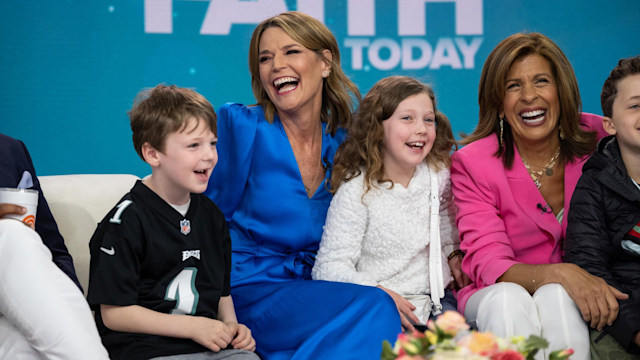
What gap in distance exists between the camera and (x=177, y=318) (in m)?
1.84

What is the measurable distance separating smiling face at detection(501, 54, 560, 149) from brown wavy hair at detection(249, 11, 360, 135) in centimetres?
60

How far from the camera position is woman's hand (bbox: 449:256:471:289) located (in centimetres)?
240

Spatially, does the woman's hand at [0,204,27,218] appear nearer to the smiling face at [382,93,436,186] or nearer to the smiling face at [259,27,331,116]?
the smiling face at [259,27,331,116]

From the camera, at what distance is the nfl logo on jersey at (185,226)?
1969 millimetres

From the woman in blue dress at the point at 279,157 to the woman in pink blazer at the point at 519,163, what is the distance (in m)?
0.54

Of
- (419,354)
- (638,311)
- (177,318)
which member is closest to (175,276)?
(177,318)

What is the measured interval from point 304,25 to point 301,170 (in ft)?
1.81

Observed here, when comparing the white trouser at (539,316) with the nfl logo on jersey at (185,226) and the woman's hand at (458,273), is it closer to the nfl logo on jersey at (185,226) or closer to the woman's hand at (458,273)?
the woman's hand at (458,273)

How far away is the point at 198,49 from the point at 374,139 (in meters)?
2.42

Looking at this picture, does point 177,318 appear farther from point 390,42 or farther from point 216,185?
point 390,42

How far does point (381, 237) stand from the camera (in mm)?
2283

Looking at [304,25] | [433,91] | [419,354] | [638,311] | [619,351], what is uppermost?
[304,25]

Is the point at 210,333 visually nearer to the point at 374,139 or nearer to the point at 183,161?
the point at 183,161

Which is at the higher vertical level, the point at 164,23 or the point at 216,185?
the point at 164,23
